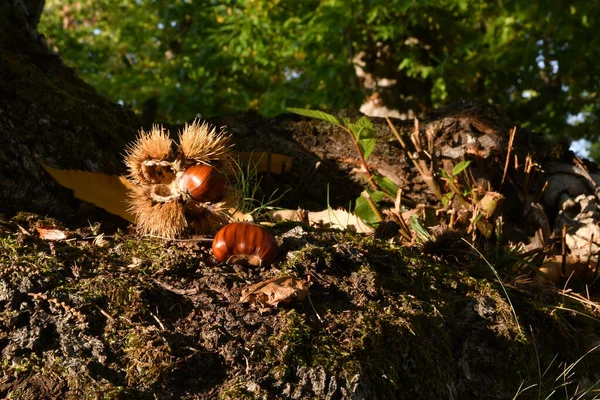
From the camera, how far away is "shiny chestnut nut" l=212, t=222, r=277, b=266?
212 centimetres

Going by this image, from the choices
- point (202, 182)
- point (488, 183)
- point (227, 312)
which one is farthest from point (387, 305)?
point (488, 183)

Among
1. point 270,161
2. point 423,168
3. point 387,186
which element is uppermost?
point 270,161

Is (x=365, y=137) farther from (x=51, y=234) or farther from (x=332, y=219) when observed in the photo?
(x=51, y=234)

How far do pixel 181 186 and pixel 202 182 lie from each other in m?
0.09

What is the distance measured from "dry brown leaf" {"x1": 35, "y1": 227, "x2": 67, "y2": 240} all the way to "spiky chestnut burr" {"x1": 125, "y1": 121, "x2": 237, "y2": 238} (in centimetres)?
27

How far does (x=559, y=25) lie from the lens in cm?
757

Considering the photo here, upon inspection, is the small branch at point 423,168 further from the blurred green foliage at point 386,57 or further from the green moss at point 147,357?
the blurred green foliage at point 386,57

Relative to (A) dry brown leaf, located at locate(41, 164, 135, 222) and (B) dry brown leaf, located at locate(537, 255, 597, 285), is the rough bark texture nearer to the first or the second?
(A) dry brown leaf, located at locate(41, 164, 135, 222)

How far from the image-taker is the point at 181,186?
2287 mm

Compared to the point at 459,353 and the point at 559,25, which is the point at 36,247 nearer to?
the point at 459,353

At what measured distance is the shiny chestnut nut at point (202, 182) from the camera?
7.42ft

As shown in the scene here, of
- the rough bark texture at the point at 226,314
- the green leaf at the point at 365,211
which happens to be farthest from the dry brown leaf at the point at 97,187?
the green leaf at the point at 365,211

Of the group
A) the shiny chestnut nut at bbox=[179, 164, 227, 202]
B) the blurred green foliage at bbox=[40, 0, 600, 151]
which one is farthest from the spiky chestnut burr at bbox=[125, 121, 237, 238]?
the blurred green foliage at bbox=[40, 0, 600, 151]

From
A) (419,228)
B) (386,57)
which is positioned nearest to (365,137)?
(419,228)
